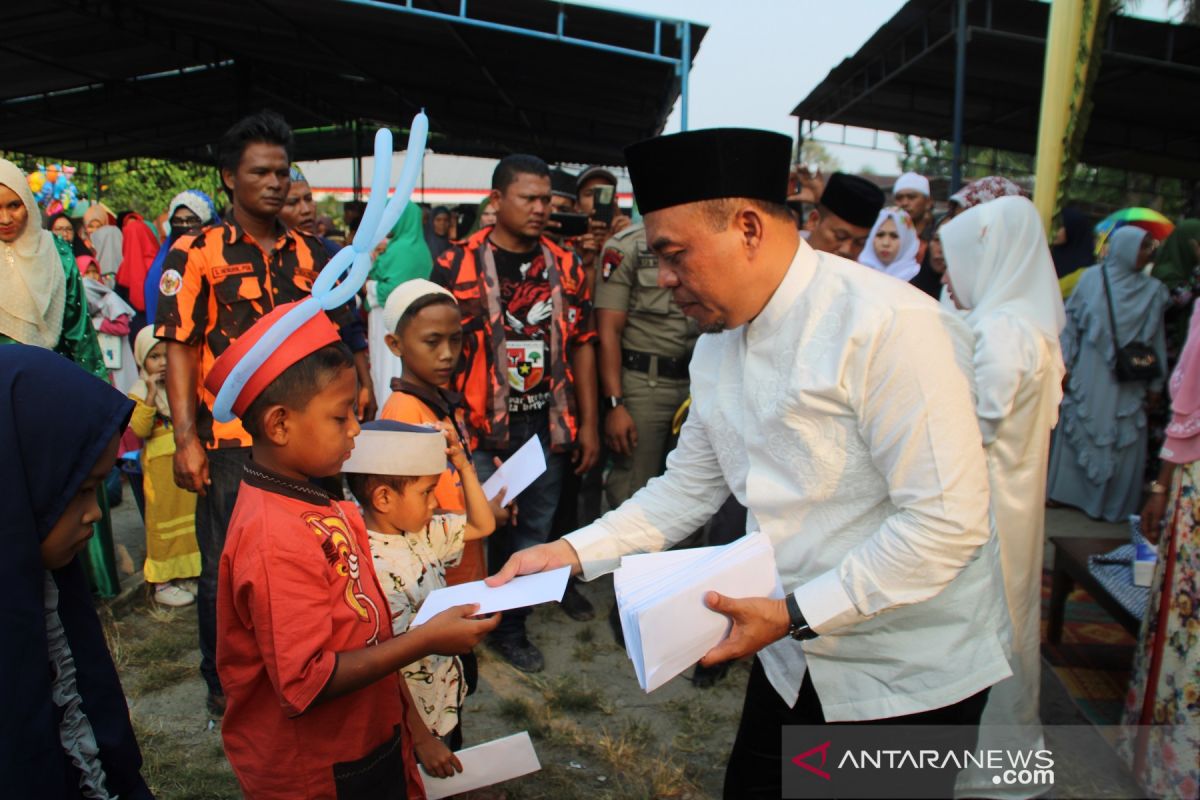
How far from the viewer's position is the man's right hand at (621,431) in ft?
13.8

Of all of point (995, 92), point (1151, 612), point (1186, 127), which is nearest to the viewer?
point (1151, 612)

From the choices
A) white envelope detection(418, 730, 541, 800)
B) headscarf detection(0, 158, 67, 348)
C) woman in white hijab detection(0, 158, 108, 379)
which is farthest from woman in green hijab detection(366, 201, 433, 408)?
white envelope detection(418, 730, 541, 800)

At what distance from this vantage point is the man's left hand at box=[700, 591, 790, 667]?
1.55 metres

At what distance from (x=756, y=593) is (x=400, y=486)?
1066mm

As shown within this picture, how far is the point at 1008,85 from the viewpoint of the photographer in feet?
30.7

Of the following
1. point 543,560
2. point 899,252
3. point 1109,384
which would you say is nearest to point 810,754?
point 543,560

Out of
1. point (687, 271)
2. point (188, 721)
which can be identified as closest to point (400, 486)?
point (687, 271)

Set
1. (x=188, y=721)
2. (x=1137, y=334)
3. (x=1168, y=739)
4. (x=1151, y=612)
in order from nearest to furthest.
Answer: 1. (x=1168, y=739)
2. (x=1151, y=612)
3. (x=188, y=721)
4. (x=1137, y=334)

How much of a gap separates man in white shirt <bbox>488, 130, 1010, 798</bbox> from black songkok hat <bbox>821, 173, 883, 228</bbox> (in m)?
2.09

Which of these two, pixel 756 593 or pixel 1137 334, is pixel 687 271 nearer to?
pixel 756 593

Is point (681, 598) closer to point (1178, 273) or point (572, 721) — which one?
point (572, 721)

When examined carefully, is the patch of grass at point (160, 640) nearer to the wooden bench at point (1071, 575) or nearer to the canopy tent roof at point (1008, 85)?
the wooden bench at point (1071, 575)

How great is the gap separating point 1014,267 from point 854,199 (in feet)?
3.33

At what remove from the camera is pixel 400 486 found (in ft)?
7.36
